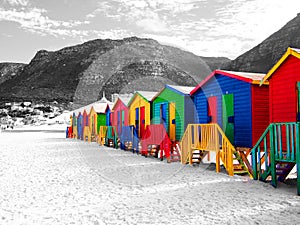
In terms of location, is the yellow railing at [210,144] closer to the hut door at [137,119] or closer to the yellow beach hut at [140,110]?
the yellow beach hut at [140,110]

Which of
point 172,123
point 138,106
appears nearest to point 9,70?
point 138,106

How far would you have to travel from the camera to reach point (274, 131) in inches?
346

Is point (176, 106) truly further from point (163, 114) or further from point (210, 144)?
point (210, 144)

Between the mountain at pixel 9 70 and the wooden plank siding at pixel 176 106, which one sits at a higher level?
the mountain at pixel 9 70

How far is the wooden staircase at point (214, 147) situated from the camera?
34.5 ft

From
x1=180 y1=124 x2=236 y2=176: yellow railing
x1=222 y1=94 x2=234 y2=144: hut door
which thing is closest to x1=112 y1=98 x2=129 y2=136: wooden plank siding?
x1=180 y1=124 x2=236 y2=176: yellow railing

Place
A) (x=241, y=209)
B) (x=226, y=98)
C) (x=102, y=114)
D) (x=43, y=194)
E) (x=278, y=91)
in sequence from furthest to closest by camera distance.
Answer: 1. (x=102, y=114)
2. (x=226, y=98)
3. (x=278, y=91)
4. (x=43, y=194)
5. (x=241, y=209)

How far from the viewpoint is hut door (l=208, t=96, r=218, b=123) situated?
13.4 meters

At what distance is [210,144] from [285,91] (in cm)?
327

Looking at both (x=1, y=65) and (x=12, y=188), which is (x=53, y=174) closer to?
(x=12, y=188)

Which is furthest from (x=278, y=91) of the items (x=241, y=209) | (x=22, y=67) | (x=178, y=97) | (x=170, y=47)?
(x=22, y=67)

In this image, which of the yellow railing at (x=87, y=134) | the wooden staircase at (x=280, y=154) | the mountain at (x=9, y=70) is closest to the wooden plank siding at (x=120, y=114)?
the yellow railing at (x=87, y=134)

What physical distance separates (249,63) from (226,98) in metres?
91.9

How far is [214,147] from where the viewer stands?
441 inches
